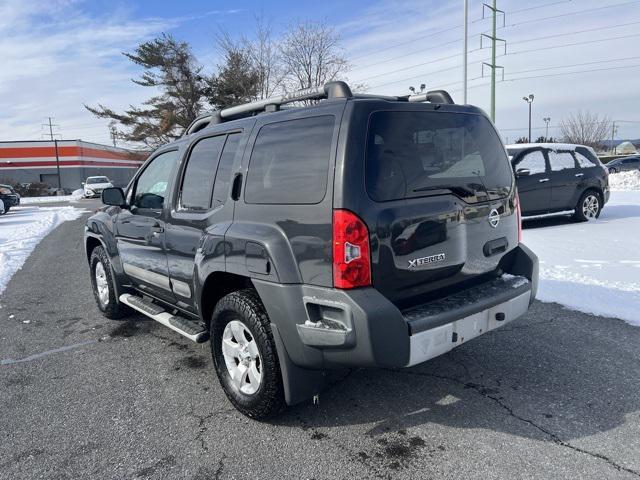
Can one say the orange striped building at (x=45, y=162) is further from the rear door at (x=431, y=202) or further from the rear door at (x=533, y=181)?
the rear door at (x=431, y=202)

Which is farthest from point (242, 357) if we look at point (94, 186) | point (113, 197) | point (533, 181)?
point (94, 186)

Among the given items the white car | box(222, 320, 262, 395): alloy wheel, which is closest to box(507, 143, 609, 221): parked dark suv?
box(222, 320, 262, 395): alloy wheel

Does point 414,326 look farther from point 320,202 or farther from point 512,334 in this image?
point 512,334

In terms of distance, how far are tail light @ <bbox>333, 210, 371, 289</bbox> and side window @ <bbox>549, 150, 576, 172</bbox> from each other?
930cm

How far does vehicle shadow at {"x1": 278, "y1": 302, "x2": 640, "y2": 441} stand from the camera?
10.2ft

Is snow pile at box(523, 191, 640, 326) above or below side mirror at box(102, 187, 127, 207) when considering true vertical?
below

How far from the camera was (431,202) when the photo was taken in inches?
118

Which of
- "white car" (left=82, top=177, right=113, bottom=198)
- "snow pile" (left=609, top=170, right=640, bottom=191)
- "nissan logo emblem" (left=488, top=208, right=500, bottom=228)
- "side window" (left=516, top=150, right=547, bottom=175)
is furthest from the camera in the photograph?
"white car" (left=82, top=177, right=113, bottom=198)

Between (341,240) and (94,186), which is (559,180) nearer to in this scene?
(341,240)

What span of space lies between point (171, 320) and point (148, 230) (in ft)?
2.83

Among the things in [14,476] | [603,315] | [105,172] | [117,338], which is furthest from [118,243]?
[105,172]

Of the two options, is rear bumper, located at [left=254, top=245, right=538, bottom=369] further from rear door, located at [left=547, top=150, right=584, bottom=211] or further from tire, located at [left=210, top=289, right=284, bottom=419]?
rear door, located at [left=547, top=150, right=584, bottom=211]

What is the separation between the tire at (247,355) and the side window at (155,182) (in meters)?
1.50

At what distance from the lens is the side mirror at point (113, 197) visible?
475 centimetres
